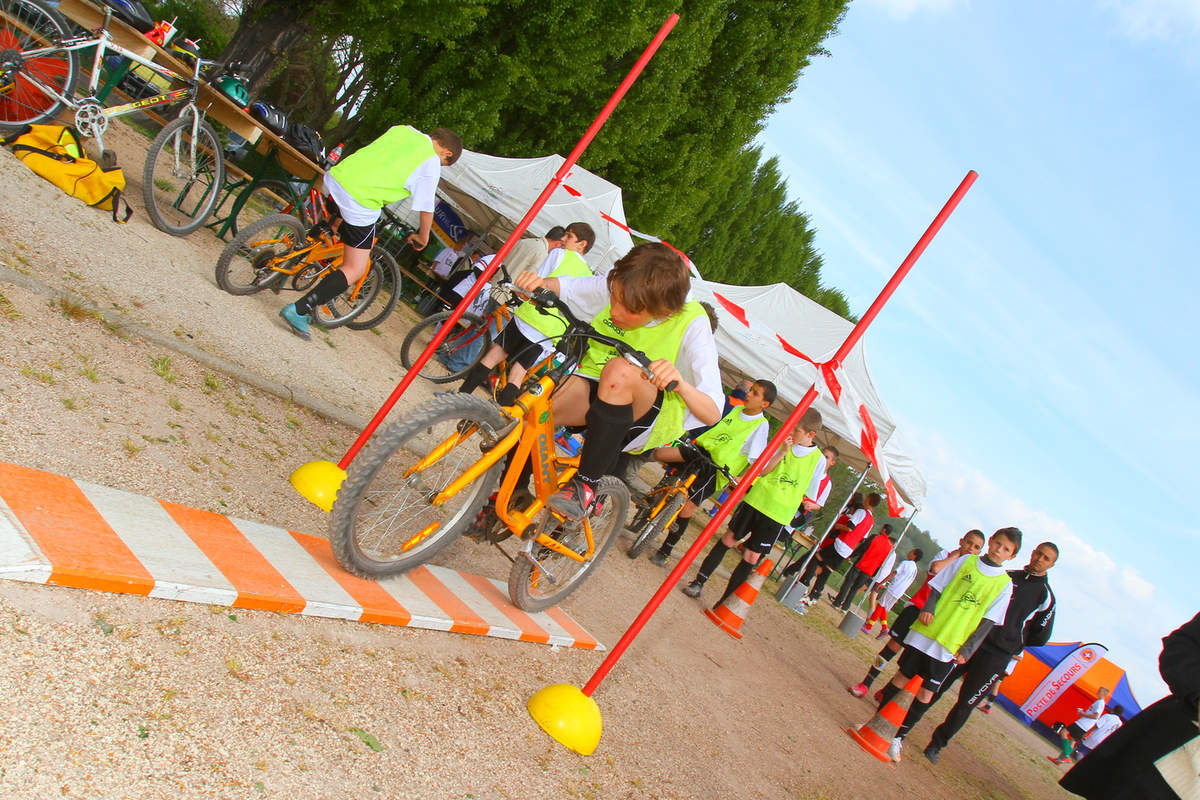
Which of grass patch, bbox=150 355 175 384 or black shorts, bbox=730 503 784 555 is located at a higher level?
black shorts, bbox=730 503 784 555

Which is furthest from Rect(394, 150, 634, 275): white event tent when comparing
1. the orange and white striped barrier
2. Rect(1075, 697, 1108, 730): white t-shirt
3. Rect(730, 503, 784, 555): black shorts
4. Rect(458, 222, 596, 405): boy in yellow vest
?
Rect(1075, 697, 1108, 730): white t-shirt

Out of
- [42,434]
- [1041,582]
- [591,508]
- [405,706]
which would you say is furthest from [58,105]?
[1041,582]

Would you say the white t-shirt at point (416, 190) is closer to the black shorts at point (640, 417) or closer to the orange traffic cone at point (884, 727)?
the black shorts at point (640, 417)

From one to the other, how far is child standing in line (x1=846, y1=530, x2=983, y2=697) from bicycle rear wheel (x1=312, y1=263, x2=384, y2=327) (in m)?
6.02

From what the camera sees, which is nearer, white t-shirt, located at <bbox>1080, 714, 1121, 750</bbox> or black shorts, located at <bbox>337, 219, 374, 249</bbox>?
black shorts, located at <bbox>337, 219, 374, 249</bbox>

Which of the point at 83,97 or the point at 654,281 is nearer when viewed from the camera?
the point at 654,281

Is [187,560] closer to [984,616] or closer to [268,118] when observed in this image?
[984,616]

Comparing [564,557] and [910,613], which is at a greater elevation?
[910,613]

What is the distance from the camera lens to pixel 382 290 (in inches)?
350

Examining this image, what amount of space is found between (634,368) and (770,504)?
4636 millimetres

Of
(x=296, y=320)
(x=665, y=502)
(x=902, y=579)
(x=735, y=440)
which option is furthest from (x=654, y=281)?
(x=902, y=579)

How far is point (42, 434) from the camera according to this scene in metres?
3.44

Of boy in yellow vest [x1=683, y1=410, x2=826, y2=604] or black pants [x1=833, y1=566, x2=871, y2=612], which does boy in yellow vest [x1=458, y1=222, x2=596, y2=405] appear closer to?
boy in yellow vest [x1=683, y1=410, x2=826, y2=604]

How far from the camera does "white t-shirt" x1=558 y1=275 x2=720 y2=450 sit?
157 inches
